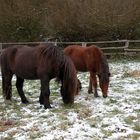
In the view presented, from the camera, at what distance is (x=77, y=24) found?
21250mm

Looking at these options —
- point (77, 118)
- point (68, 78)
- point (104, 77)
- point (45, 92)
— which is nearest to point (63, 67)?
point (68, 78)

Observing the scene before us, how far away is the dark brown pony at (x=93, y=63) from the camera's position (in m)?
9.21

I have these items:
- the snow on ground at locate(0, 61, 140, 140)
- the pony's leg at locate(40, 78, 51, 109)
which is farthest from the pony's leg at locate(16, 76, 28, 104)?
the pony's leg at locate(40, 78, 51, 109)

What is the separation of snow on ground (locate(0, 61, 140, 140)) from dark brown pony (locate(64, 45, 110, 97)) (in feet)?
1.31

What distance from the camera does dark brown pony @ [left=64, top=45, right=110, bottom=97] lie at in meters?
9.21

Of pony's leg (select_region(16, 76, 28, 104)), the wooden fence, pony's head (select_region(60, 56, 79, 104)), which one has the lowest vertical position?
the wooden fence

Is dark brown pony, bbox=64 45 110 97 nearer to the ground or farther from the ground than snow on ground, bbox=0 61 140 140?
farther from the ground

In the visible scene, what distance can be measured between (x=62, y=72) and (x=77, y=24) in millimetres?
13471

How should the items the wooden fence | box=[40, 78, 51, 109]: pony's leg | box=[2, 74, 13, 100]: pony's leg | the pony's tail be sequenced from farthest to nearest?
the wooden fence
box=[2, 74, 13, 100]: pony's leg
box=[40, 78, 51, 109]: pony's leg
the pony's tail

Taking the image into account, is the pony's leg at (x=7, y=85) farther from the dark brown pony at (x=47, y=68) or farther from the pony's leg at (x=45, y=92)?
the pony's leg at (x=45, y=92)

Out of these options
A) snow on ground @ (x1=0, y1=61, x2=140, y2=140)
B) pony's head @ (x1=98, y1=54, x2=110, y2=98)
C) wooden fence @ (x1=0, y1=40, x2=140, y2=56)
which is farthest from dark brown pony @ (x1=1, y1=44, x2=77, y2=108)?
wooden fence @ (x1=0, y1=40, x2=140, y2=56)

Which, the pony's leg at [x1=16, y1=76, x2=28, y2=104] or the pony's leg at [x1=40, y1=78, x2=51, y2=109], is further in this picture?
the pony's leg at [x1=16, y1=76, x2=28, y2=104]

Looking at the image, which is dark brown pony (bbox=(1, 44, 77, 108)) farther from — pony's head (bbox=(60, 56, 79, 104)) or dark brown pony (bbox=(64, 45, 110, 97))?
dark brown pony (bbox=(64, 45, 110, 97))

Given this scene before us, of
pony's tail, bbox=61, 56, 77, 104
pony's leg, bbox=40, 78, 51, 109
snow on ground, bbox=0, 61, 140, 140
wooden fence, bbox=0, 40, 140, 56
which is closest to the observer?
snow on ground, bbox=0, 61, 140, 140
